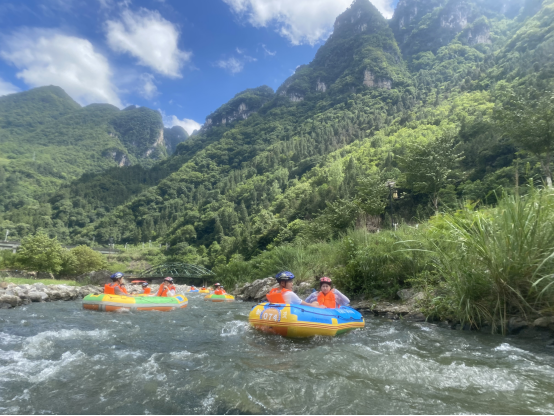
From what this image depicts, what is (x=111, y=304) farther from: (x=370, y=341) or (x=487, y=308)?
(x=487, y=308)

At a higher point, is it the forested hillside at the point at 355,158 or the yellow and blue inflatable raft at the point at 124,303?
the forested hillside at the point at 355,158

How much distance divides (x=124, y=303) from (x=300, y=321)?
31.0ft

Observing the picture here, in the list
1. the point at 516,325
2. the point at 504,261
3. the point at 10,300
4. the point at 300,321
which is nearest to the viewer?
the point at 504,261

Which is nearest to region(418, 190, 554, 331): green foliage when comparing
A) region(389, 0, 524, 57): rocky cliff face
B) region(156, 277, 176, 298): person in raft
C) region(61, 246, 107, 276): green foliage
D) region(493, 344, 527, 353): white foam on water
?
region(493, 344, 527, 353): white foam on water

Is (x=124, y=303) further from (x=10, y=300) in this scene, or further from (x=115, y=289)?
(x=10, y=300)

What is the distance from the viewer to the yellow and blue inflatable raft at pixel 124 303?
Result: 43.2 ft

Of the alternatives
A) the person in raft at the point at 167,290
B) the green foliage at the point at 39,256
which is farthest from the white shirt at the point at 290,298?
the green foliage at the point at 39,256

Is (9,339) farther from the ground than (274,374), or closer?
closer

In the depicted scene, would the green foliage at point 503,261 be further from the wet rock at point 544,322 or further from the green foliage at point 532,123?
the green foliage at point 532,123

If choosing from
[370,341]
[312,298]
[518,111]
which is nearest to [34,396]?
[370,341]

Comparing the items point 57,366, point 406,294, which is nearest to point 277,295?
point 57,366

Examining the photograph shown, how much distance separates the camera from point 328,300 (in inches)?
345

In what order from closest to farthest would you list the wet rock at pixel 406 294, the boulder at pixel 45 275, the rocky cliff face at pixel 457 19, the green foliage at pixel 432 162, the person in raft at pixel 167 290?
the wet rock at pixel 406 294, the person in raft at pixel 167 290, the green foliage at pixel 432 162, the boulder at pixel 45 275, the rocky cliff face at pixel 457 19

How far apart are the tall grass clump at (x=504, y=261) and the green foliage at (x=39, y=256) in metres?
43.6
